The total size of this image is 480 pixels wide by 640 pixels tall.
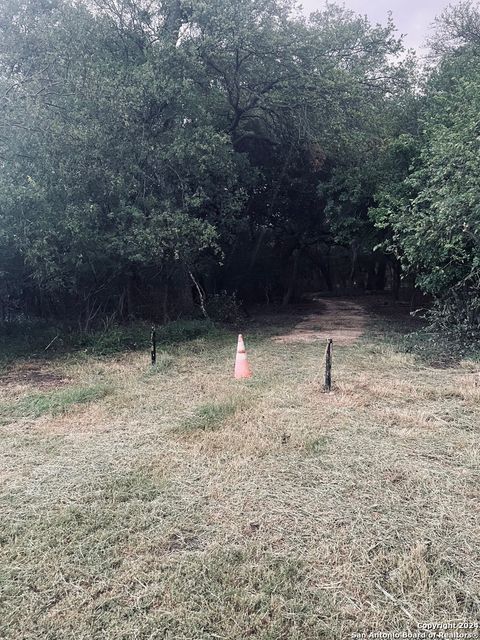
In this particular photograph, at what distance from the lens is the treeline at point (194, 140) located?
6.50 meters

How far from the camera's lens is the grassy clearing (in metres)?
1.75

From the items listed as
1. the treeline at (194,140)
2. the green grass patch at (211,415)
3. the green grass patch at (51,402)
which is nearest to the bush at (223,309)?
the treeline at (194,140)

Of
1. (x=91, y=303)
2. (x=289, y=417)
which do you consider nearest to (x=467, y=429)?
(x=289, y=417)

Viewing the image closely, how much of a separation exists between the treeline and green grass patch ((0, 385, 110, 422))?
2.47m

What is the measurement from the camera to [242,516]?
7.84 feet

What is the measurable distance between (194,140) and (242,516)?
7.35 metres

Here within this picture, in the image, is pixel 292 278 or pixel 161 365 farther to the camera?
pixel 292 278

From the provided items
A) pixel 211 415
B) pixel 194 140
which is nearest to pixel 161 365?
pixel 211 415

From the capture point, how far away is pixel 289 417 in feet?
12.6

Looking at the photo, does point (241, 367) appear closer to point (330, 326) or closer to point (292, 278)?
point (330, 326)

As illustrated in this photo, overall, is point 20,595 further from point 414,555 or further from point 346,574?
point 414,555

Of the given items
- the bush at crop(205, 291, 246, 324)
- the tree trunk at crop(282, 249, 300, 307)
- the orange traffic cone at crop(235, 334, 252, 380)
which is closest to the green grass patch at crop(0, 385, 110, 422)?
the orange traffic cone at crop(235, 334, 252, 380)

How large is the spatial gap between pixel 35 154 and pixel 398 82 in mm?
8062

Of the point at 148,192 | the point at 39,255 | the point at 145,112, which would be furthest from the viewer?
the point at 148,192
